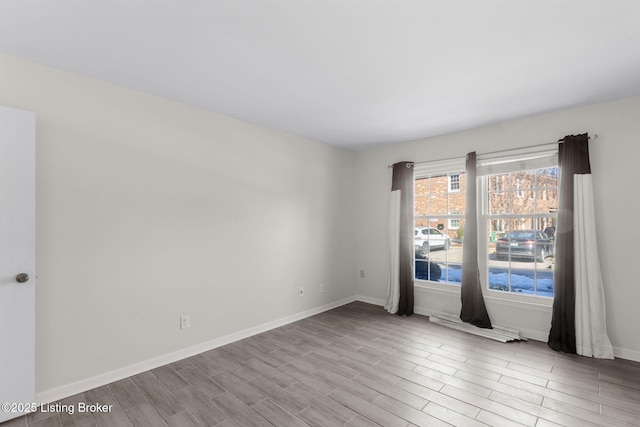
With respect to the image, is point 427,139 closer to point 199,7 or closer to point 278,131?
point 278,131

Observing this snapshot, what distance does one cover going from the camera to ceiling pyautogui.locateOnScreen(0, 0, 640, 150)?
67.9 inches

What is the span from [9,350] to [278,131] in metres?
3.25

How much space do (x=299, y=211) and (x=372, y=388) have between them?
249 cm

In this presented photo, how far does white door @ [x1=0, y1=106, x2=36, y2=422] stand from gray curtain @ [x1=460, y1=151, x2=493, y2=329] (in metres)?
4.34

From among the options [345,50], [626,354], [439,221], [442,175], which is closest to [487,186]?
[442,175]

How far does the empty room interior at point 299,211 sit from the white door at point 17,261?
0.04 ft

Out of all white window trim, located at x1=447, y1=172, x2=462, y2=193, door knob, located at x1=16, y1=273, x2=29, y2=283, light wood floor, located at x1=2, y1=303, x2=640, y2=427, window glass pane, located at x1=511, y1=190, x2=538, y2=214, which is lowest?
light wood floor, located at x1=2, y1=303, x2=640, y2=427

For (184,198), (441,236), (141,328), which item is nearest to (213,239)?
(184,198)

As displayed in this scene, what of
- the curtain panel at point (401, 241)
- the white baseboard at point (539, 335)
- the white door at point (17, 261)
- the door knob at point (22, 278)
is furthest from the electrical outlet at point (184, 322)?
the white baseboard at point (539, 335)

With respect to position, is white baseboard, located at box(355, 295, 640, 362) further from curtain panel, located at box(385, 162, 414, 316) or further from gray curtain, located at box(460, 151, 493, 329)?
gray curtain, located at box(460, 151, 493, 329)

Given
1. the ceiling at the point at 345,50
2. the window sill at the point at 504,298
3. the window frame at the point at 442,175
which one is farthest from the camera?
the window frame at the point at 442,175

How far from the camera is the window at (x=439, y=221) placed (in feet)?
13.9

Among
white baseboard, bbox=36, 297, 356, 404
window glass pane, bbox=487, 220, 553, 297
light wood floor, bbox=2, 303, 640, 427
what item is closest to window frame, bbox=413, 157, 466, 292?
window glass pane, bbox=487, 220, 553, 297

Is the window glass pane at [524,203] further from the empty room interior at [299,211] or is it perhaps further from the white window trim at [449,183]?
the white window trim at [449,183]
